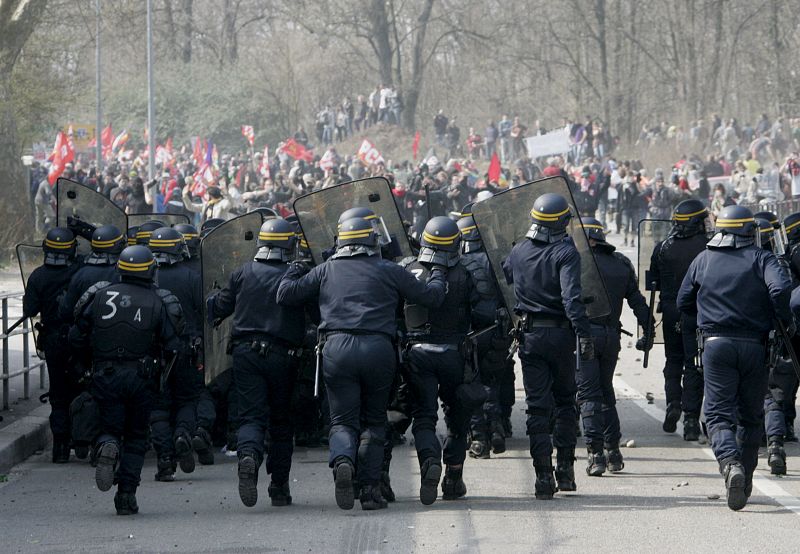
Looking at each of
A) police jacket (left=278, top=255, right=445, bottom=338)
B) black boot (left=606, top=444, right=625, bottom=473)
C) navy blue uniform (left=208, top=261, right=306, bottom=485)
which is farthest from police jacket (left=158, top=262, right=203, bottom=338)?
black boot (left=606, top=444, right=625, bottom=473)

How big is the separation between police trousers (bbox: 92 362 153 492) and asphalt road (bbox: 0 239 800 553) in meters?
0.29

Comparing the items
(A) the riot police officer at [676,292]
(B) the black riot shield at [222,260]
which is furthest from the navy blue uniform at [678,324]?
(B) the black riot shield at [222,260]

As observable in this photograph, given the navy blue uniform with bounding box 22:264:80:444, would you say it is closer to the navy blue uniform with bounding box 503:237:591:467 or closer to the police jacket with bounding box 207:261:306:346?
the police jacket with bounding box 207:261:306:346

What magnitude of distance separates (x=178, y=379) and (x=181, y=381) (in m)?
0.02

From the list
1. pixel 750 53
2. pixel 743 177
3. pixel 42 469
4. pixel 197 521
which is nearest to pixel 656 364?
pixel 42 469

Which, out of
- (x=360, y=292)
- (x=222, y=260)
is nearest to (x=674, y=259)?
(x=222, y=260)

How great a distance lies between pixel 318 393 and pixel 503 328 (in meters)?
1.63

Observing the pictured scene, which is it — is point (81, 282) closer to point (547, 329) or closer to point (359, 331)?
point (359, 331)

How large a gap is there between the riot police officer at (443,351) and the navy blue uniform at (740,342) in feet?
4.60

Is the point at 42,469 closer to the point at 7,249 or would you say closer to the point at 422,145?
the point at 7,249

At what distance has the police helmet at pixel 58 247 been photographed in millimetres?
10273

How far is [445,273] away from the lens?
844cm

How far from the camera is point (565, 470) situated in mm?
8711

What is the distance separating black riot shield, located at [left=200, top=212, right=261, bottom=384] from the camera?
31.1ft
